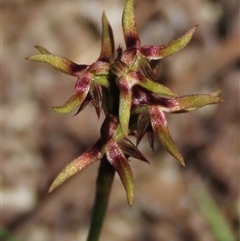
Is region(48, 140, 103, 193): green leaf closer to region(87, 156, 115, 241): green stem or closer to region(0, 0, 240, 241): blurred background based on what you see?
region(87, 156, 115, 241): green stem

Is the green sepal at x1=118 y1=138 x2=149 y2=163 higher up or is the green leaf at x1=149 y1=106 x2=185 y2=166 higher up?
the green leaf at x1=149 y1=106 x2=185 y2=166

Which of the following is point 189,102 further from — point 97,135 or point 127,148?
point 97,135

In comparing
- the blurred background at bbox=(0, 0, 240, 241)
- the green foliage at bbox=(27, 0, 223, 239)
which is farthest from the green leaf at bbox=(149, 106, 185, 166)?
the blurred background at bbox=(0, 0, 240, 241)

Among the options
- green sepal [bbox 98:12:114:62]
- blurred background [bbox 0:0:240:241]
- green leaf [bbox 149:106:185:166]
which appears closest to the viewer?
green leaf [bbox 149:106:185:166]

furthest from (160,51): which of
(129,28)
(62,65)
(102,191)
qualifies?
(102,191)

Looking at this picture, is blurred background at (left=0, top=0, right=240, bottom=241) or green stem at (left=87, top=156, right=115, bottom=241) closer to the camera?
green stem at (left=87, top=156, right=115, bottom=241)

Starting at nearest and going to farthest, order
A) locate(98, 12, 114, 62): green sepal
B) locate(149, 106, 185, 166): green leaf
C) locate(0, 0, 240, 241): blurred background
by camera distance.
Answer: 1. locate(149, 106, 185, 166): green leaf
2. locate(98, 12, 114, 62): green sepal
3. locate(0, 0, 240, 241): blurred background

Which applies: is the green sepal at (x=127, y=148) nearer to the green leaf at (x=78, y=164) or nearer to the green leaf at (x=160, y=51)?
the green leaf at (x=78, y=164)

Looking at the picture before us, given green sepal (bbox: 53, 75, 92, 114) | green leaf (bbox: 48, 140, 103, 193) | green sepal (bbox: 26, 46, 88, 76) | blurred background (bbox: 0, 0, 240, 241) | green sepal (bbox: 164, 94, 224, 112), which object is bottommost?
blurred background (bbox: 0, 0, 240, 241)
